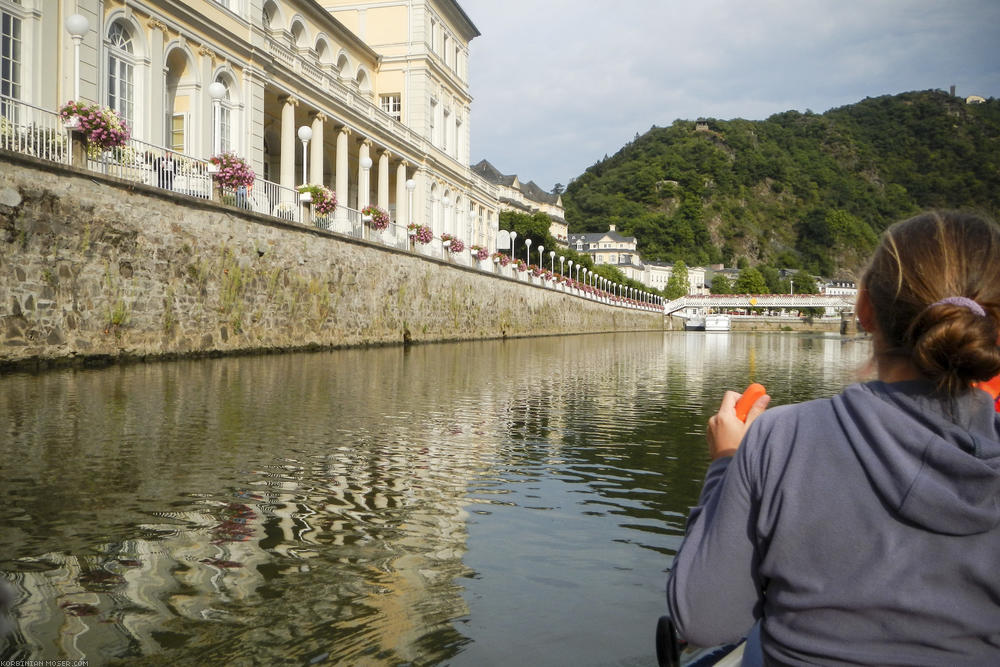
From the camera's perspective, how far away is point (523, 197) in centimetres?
12938

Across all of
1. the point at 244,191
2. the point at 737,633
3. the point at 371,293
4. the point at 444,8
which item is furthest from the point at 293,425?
the point at 444,8

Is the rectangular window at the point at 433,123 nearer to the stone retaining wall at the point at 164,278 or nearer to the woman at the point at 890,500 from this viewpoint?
the stone retaining wall at the point at 164,278

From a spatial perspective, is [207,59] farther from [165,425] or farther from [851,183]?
[851,183]

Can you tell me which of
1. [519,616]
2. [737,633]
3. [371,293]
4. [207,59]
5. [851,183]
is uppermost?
[851,183]

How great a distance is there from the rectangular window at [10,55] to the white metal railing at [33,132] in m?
3.81

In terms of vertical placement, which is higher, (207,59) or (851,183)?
(851,183)

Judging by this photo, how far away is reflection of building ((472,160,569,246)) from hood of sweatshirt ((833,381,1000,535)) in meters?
97.8

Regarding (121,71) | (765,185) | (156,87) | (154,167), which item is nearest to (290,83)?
(156,87)

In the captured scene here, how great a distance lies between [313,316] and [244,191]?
3.96 m

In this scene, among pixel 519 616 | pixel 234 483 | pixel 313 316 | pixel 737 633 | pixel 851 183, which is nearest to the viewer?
pixel 737 633

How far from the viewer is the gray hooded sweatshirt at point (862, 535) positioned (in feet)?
4.81

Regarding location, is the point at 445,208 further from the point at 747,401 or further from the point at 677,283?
the point at 677,283

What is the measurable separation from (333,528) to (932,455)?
3.75m

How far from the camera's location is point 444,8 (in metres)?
49.4
